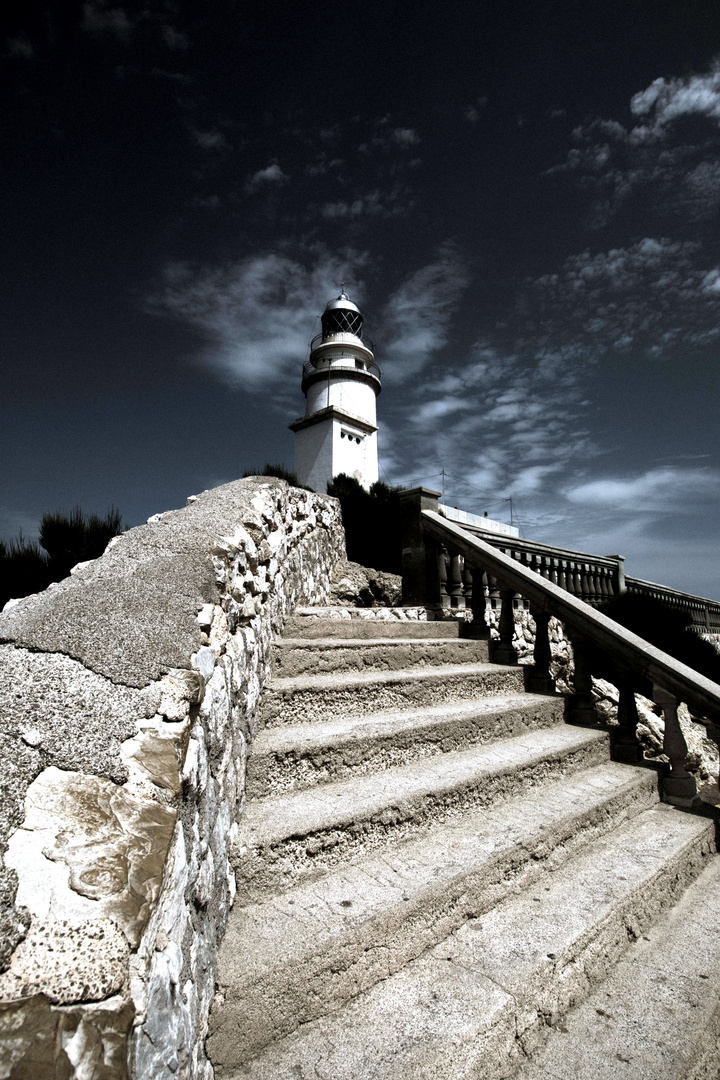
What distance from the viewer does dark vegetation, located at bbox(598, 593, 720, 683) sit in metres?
6.69

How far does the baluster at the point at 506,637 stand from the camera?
14.4 ft

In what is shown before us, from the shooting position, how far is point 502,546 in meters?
6.43

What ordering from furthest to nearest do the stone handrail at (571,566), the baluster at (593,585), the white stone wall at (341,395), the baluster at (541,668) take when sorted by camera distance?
the white stone wall at (341,395) < the baluster at (593,585) < the stone handrail at (571,566) < the baluster at (541,668)

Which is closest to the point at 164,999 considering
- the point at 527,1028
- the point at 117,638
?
the point at 117,638

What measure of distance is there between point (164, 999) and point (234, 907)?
93cm

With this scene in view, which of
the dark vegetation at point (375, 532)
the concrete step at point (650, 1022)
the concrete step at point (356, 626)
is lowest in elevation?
the concrete step at point (650, 1022)

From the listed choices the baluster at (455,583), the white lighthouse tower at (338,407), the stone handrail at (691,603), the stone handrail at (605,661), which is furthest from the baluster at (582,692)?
the white lighthouse tower at (338,407)

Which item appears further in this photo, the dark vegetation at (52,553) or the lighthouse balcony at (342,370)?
the lighthouse balcony at (342,370)

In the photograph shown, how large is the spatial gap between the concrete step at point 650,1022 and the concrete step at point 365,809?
80cm

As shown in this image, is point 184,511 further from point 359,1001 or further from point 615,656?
point 615,656

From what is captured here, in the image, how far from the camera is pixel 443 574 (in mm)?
5625

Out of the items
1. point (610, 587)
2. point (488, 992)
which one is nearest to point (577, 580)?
point (610, 587)

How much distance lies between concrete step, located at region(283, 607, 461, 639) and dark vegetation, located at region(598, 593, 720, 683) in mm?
3766

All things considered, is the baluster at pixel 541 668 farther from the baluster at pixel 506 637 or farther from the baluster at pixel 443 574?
→ the baluster at pixel 443 574
